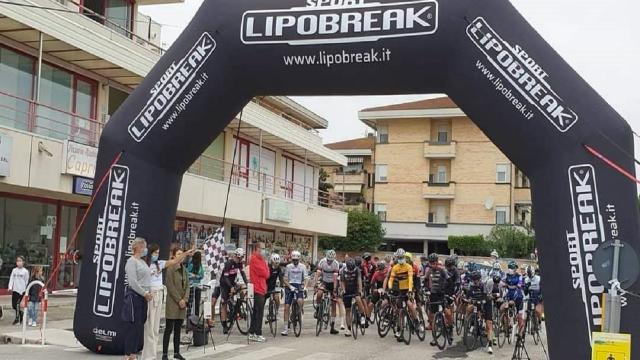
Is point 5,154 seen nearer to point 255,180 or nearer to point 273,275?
point 273,275

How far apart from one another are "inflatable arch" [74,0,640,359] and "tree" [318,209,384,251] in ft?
151

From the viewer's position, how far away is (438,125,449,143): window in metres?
62.7

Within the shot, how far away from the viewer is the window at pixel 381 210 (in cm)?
6475

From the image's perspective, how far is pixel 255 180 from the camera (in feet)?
113

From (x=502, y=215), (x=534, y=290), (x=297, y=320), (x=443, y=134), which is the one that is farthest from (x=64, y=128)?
(x=443, y=134)

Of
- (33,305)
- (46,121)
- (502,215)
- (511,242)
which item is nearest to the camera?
(33,305)

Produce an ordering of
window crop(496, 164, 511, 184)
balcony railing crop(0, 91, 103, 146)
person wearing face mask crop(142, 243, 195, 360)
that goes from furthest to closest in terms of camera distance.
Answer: window crop(496, 164, 511, 184), balcony railing crop(0, 91, 103, 146), person wearing face mask crop(142, 243, 195, 360)

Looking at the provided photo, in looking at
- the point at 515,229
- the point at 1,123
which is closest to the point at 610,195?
the point at 1,123

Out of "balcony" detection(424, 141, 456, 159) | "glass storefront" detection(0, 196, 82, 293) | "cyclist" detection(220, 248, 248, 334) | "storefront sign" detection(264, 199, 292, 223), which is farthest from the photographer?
"balcony" detection(424, 141, 456, 159)

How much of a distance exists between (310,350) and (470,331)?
3.46m

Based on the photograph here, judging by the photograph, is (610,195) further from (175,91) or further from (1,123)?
(1,123)

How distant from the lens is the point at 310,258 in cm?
4256

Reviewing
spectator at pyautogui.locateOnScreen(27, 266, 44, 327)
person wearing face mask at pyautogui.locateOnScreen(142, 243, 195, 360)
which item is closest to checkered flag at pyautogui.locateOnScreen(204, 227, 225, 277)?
person wearing face mask at pyautogui.locateOnScreen(142, 243, 195, 360)

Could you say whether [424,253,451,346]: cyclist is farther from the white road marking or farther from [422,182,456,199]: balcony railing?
[422,182,456,199]: balcony railing
